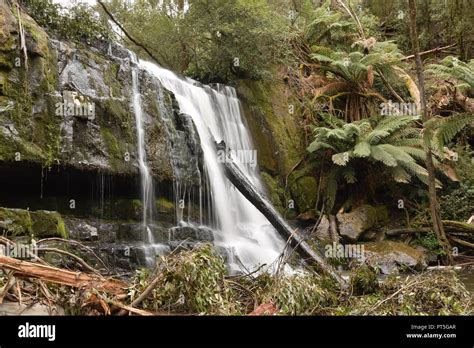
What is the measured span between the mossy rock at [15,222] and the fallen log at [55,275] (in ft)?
8.09

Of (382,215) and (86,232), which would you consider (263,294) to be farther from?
(382,215)

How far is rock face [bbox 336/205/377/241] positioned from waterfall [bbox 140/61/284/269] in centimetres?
200

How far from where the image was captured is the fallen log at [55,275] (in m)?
4.01

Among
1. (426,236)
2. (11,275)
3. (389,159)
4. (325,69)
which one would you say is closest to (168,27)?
(325,69)

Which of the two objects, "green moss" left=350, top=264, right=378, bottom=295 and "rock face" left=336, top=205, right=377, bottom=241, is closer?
"green moss" left=350, top=264, right=378, bottom=295

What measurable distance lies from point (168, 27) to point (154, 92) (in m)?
6.19

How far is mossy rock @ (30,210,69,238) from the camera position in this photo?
689cm

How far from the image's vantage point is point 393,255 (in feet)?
38.4

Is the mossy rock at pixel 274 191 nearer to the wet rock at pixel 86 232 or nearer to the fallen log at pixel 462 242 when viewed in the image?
the fallen log at pixel 462 242

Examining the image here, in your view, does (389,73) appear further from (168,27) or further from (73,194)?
(73,194)

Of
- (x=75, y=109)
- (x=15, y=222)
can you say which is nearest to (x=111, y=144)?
(x=75, y=109)

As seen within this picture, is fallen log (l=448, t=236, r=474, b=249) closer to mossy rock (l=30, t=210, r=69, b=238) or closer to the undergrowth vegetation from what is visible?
the undergrowth vegetation

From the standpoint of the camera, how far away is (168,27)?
16.1m

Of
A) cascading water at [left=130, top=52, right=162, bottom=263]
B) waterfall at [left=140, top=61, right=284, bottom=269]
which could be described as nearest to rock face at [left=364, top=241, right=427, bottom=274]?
waterfall at [left=140, top=61, right=284, bottom=269]
